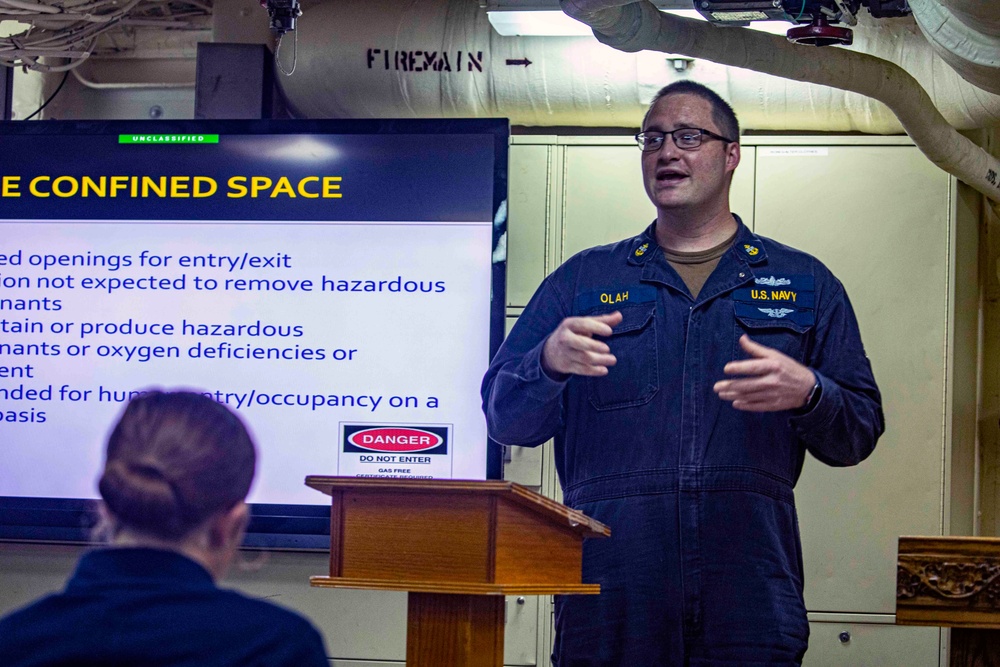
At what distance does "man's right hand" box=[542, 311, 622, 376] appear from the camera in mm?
2033

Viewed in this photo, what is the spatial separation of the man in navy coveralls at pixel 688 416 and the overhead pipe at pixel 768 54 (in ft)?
1.49

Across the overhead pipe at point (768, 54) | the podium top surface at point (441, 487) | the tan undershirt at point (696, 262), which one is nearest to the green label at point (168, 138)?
the overhead pipe at point (768, 54)

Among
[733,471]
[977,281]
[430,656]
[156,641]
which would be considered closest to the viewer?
[156,641]

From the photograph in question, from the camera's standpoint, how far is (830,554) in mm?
3764

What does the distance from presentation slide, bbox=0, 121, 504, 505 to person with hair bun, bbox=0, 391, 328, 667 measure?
8.22 ft

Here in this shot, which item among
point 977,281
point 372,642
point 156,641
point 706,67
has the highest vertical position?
point 706,67

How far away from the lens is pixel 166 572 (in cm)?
113

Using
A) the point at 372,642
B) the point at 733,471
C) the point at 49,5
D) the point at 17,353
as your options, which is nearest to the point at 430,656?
the point at 733,471

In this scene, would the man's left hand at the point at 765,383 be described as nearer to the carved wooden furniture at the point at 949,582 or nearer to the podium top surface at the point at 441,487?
the podium top surface at the point at 441,487

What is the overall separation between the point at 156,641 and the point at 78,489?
2.90m

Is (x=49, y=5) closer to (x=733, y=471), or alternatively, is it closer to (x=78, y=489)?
(x=78, y=489)

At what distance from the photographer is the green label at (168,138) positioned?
388 centimetres

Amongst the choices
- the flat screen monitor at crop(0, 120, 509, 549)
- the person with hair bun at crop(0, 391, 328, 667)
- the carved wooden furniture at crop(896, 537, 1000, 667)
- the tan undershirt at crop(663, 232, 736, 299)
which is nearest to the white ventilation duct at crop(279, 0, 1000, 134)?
the flat screen monitor at crop(0, 120, 509, 549)

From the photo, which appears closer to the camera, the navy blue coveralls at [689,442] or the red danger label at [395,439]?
the navy blue coveralls at [689,442]
